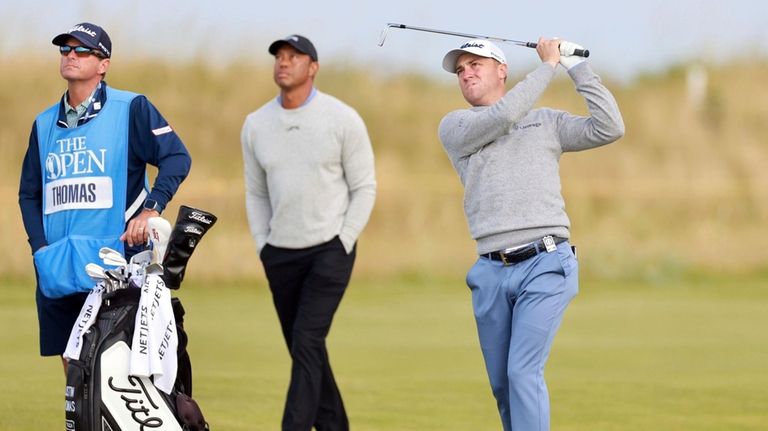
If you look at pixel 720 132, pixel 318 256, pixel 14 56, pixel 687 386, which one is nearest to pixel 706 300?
A: pixel 687 386

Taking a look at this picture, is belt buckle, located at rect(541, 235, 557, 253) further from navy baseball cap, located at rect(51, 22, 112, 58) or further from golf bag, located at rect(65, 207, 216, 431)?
navy baseball cap, located at rect(51, 22, 112, 58)

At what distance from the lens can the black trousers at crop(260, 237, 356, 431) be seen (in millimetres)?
7977

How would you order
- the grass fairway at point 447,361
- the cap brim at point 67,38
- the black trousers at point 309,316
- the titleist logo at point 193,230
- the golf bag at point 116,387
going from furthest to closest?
the grass fairway at point 447,361 → the black trousers at point 309,316 → the cap brim at point 67,38 → the titleist logo at point 193,230 → the golf bag at point 116,387

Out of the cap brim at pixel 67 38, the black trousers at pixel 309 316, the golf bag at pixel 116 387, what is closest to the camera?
the golf bag at pixel 116 387

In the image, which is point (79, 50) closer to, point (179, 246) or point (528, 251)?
point (179, 246)

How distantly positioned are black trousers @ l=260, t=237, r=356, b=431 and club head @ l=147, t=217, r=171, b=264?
1317mm

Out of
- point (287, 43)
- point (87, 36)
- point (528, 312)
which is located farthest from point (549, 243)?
point (87, 36)

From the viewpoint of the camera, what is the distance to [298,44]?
8.11m

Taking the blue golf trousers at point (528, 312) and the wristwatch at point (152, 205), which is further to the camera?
the wristwatch at point (152, 205)

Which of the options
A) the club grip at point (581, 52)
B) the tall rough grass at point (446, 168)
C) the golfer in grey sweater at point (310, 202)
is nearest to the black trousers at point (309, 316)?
the golfer in grey sweater at point (310, 202)

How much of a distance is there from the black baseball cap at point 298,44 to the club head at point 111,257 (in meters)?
1.72

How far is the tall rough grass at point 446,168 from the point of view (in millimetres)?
23906

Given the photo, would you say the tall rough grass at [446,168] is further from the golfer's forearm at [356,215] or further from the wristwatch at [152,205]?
the wristwatch at [152,205]

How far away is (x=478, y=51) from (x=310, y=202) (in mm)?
1637
